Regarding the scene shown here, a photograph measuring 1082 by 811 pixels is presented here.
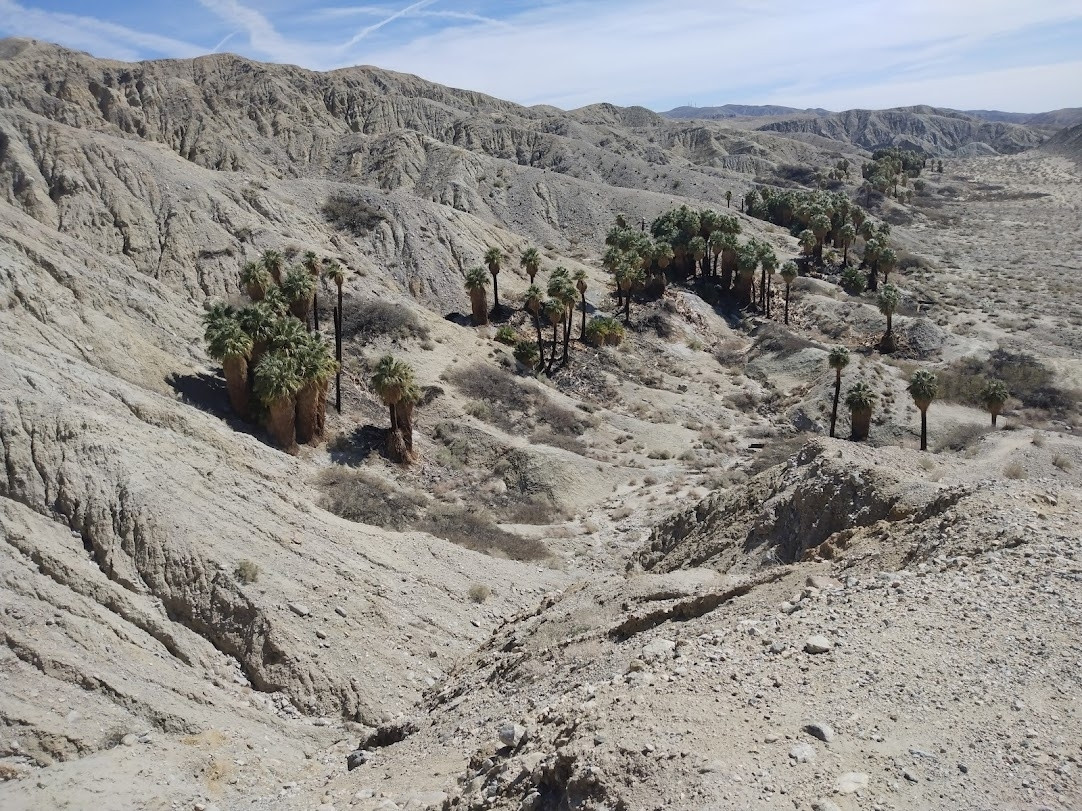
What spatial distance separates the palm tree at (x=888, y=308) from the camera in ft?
197

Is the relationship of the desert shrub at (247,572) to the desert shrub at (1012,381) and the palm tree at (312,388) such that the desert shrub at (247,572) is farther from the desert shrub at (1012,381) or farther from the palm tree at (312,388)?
the desert shrub at (1012,381)

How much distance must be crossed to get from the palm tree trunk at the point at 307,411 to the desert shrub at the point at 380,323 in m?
12.1

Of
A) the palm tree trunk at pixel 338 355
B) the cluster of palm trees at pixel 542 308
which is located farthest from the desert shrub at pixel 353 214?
the palm tree trunk at pixel 338 355

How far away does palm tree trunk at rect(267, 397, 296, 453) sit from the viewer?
110 ft

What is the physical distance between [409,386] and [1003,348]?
157 feet

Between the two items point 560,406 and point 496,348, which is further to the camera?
point 496,348

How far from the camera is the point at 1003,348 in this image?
202ft

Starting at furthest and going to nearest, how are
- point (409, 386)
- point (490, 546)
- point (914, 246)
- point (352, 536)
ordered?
point (914, 246), point (409, 386), point (490, 546), point (352, 536)

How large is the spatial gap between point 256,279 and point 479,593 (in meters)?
25.0

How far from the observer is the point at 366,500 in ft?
102

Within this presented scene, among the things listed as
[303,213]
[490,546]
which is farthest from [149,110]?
[490,546]

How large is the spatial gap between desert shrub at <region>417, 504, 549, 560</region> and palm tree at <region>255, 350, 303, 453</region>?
7186 mm

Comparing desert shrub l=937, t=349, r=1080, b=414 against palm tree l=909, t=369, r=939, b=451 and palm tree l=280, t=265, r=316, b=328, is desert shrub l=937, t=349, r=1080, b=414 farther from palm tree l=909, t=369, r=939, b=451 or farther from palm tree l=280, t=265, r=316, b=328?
palm tree l=280, t=265, r=316, b=328

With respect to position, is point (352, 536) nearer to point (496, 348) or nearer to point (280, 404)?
point (280, 404)
